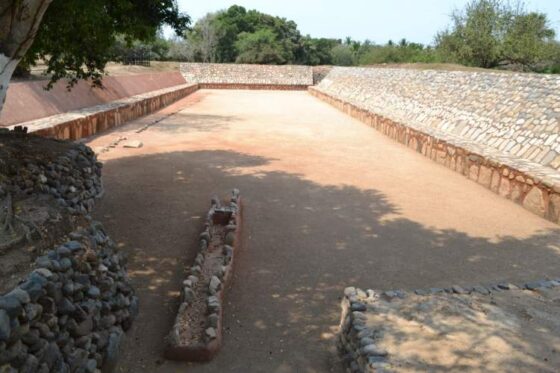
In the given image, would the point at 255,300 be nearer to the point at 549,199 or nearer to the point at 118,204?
A: the point at 118,204

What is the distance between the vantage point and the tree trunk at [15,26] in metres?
4.52

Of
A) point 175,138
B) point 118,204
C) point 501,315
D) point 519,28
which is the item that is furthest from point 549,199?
point 519,28

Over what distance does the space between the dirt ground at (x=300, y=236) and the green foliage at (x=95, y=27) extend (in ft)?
7.69

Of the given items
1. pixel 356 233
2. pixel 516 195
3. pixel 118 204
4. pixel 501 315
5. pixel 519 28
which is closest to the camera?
pixel 501 315

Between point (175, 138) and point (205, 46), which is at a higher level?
point (205, 46)

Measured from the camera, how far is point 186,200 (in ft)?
26.7

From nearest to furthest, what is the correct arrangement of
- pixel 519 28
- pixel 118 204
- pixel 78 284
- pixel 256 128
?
pixel 78 284 < pixel 118 204 < pixel 256 128 < pixel 519 28

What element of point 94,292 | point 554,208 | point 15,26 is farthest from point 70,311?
point 554,208

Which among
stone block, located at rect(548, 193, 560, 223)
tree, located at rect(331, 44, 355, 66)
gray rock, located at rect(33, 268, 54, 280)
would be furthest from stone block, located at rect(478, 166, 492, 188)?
tree, located at rect(331, 44, 355, 66)

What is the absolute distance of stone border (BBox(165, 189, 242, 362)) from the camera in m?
4.14

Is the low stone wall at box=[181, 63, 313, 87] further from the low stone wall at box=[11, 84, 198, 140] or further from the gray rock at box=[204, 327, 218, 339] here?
the gray rock at box=[204, 327, 218, 339]

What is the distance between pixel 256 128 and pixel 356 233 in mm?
10418

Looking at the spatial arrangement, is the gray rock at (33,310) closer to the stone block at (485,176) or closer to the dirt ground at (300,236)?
the dirt ground at (300,236)

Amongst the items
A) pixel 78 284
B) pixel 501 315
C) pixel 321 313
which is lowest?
pixel 321 313
